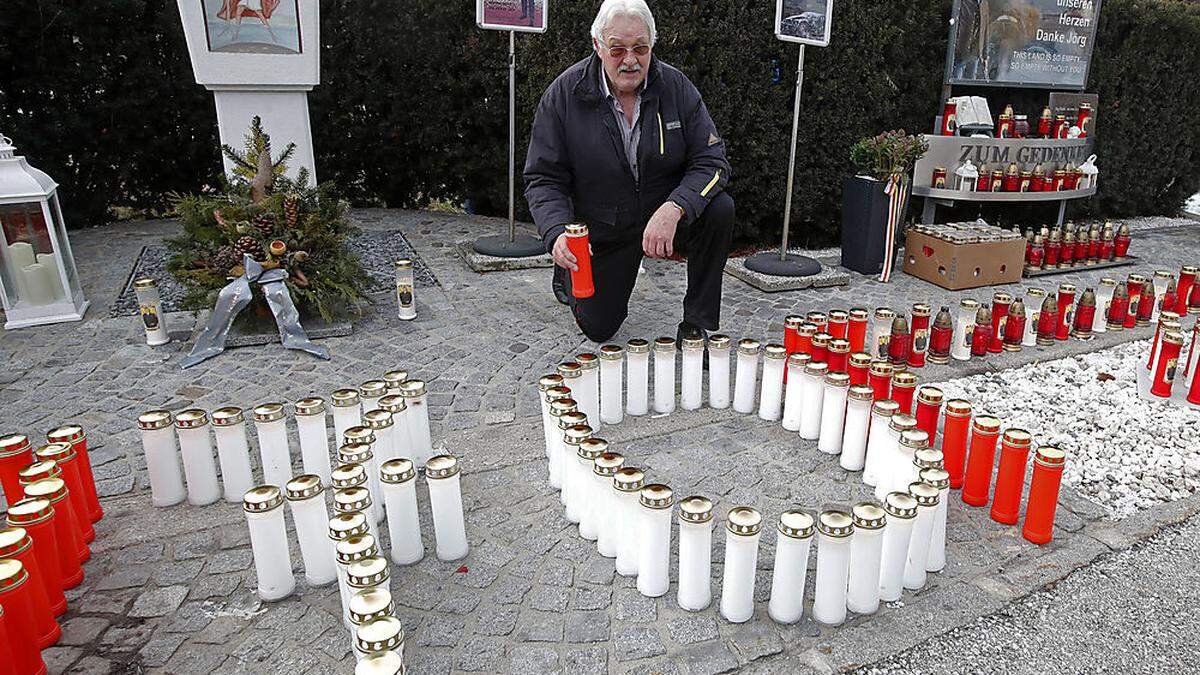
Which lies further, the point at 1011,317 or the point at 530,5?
the point at 530,5

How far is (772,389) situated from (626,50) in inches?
66.6

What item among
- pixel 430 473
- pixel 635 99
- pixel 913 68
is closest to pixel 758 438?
pixel 430 473

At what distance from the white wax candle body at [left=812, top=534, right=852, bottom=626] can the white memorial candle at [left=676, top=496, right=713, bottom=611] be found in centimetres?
30

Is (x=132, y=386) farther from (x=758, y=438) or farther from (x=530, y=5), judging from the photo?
(x=530, y=5)

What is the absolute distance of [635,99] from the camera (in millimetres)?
4023

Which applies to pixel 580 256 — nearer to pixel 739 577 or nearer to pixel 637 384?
pixel 637 384

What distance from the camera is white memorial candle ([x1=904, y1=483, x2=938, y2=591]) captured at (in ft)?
7.52

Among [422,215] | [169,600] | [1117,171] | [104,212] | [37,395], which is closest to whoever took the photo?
[169,600]

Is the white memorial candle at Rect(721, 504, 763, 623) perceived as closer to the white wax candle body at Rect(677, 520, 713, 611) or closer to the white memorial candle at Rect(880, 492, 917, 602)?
the white wax candle body at Rect(677, 520, 713, 611)

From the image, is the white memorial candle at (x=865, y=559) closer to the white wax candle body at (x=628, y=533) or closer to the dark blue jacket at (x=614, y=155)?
the white wax candle body at (x=628, y=533)

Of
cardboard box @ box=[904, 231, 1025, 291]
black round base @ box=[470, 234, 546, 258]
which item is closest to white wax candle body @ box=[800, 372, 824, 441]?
cardboard box @ box=[904, 231, 1025, 291]

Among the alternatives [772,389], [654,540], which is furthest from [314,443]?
[772,389]

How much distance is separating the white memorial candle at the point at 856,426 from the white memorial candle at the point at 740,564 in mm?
964

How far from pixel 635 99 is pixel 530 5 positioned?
7.00ft
